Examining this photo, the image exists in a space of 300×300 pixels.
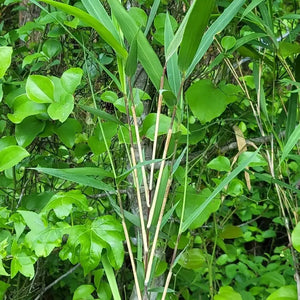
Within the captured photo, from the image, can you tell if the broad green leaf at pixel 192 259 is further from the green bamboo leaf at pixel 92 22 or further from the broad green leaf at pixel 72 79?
the green bamboo leaf at pixel 92 22

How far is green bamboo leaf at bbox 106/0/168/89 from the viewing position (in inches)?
28.7

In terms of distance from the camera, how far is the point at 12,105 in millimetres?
965

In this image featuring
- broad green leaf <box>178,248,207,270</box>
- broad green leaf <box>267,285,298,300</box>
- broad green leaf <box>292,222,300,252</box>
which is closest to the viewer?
broad green leaf <box>292,222,300,252</box>

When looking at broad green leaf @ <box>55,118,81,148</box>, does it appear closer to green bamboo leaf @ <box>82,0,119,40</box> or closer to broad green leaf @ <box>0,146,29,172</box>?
broad green leaf @ <box>0,146,29,172</box>

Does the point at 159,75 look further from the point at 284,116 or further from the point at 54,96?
the point at 284,116

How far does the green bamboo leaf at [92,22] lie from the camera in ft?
2.21

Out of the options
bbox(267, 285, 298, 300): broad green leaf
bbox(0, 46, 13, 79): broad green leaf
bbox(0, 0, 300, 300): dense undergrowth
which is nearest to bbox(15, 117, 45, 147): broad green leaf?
bbox(0, 0, 300, 300): dense undergrowth

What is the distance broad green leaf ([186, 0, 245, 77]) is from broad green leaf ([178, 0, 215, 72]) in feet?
0.07

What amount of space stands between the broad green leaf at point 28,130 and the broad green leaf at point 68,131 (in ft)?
0.13

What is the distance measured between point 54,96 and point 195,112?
0.29 m

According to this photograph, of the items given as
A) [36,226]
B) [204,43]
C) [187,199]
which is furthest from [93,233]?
[204,43]

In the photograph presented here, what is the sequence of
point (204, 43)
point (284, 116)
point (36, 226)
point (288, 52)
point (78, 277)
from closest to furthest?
point (204, 43), point (36, 226), point (288, 52), point (284, 116), point (78, 277)

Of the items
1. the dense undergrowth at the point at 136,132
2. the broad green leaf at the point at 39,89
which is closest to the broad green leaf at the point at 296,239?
the dense undergrowth at the point at 136,132

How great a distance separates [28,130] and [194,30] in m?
0.42
